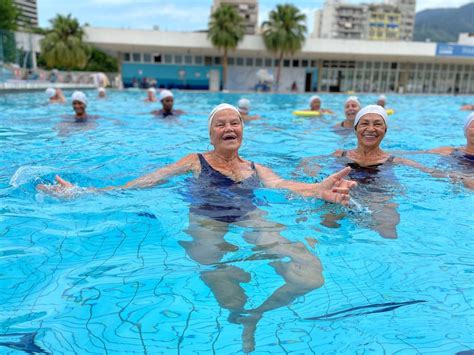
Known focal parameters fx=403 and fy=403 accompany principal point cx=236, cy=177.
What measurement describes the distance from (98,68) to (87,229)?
64864 millimetres

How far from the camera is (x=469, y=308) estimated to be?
2.47 metres

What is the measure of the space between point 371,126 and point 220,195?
2.30m

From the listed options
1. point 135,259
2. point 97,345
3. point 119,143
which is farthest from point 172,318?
point 119,143

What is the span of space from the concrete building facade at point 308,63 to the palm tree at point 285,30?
1.07 m

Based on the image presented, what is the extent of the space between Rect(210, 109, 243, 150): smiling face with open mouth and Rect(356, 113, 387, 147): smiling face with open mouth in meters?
1.91

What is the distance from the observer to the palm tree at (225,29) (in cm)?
3250

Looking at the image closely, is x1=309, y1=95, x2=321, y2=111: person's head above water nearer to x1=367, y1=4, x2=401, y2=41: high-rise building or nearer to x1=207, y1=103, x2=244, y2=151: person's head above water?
x1=207, y1=103, x2=244, y2=151: person's head above water

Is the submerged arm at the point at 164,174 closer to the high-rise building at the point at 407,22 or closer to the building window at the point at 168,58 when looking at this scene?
the building window at the point at 168,58

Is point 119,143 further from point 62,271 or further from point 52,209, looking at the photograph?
point 62,271

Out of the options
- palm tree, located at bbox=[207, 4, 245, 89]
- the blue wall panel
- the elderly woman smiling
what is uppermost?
palm tree, located at bbox=[207, 4, 245, 89]

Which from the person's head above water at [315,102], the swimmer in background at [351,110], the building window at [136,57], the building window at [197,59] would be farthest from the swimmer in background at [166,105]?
the building window at [197,59]

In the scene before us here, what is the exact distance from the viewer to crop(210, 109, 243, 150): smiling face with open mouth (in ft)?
12.9

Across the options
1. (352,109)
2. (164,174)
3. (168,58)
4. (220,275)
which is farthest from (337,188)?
(168,58)

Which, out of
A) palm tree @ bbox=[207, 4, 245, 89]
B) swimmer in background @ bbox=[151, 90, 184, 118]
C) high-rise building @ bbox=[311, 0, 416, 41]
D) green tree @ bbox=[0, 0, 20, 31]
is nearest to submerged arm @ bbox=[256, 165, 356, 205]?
swimmer in background @ bbox=[151, 90, 184, 118]
